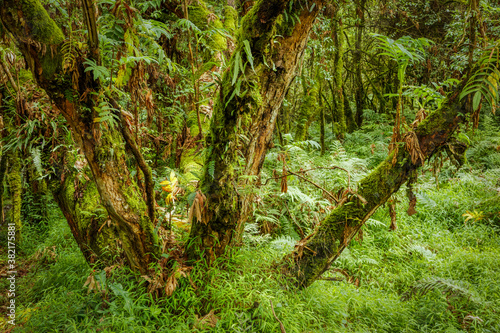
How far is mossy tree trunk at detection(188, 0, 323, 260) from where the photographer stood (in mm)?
1965

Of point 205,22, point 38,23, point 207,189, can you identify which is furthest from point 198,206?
point 205,22

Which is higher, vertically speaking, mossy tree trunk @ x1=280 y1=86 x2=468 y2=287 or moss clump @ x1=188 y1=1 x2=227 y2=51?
moss clump @ x1=188 y1=1 x2=227 y2=51

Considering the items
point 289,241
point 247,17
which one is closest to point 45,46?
point 247,17

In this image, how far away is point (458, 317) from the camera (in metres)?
3.05

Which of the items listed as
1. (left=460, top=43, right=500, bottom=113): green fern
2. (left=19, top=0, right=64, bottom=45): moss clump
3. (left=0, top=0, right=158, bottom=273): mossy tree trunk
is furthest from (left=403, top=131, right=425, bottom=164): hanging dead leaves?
(left=19, top=0, right=64, bottom=45): moss clump

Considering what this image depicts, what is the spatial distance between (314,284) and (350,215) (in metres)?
0.91

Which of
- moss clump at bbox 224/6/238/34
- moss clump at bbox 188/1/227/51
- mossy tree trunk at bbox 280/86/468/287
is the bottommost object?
mossy tree trunk at bbox 280/86/468/287

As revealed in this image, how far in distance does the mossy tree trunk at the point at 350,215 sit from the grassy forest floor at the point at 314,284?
0.24 meters

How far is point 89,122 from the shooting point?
1.97m

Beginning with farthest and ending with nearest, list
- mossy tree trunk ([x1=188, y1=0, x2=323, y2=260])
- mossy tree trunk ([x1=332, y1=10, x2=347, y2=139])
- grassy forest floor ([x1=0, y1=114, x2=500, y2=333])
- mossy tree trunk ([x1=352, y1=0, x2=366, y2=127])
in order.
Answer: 1. mossy tree trunk ([x1=352, y1=0, x2=366, y2=127])
2. mossy tree trunk ([x1=332, y1=10, x2=347, y2=139])
3. grassy forest floor ([x1=0, y1=114, x2=500, y2=333])
4. mossy tree trunk ([x1=188, y1=0, x2=323, y2=260])

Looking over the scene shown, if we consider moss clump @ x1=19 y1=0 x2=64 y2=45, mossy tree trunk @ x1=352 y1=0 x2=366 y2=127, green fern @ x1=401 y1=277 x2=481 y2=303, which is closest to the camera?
moss clump @ x1=19 y1=0 x2=64 y2=45

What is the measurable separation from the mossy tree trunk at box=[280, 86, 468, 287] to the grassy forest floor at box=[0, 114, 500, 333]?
24 centimetres

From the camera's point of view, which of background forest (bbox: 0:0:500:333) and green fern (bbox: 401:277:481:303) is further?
green fern (bbox: 401:277:481:303)

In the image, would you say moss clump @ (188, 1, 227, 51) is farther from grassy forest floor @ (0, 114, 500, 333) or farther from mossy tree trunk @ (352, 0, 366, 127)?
mossy tree trunk @ (352, 0, 366, 127)
